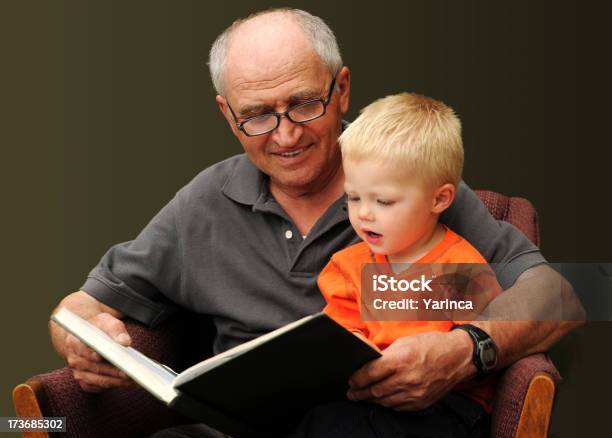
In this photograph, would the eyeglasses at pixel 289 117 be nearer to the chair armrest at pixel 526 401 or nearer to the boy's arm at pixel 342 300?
the boy's arm at pixel 342 300

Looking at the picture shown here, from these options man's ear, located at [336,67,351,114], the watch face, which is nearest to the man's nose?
man's ear, located at [336,67,351,114]

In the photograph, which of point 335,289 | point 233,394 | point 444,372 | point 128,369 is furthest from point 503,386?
point 128,369

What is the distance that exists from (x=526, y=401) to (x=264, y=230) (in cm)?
108

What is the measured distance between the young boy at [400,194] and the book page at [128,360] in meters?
0.57

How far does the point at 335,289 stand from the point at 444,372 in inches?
16.7

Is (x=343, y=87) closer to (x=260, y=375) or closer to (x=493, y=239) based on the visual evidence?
(x=493, y=239)

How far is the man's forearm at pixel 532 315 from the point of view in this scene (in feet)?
9.46

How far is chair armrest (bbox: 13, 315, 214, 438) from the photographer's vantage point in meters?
3.05

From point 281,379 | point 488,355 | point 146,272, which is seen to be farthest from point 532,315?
point 146,272

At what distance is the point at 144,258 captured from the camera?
350 cm

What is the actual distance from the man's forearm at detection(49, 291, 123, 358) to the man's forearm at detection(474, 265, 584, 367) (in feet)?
4.11

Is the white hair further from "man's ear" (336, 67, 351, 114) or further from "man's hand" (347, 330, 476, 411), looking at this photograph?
"man's hand" (347, 330, 476, 411)

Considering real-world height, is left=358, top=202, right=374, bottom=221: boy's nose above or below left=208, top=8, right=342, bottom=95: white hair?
below

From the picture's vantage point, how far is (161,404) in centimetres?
352
